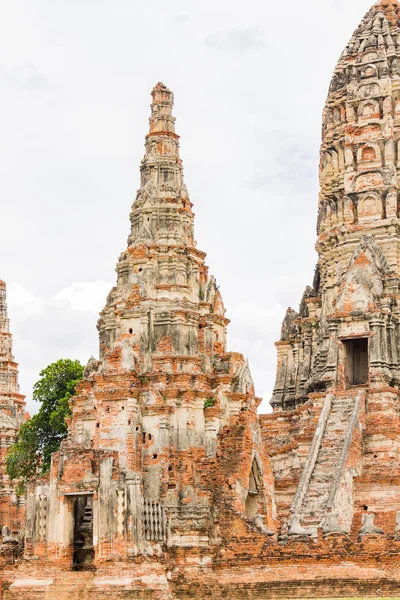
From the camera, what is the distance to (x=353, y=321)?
119 feet

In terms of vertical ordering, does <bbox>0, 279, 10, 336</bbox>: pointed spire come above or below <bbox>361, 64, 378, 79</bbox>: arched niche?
below

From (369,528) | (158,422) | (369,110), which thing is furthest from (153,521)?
(369,110)

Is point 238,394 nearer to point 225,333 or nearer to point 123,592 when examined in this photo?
point 225,333

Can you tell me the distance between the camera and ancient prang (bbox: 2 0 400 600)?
28094 millimetres

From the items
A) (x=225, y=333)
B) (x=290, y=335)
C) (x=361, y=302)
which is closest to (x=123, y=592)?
(x=225, y=333)

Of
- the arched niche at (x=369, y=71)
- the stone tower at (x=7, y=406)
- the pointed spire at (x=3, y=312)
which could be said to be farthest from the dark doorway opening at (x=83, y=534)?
the pointed spire at (x=3, y=312)

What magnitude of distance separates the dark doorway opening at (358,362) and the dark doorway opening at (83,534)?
415 inches

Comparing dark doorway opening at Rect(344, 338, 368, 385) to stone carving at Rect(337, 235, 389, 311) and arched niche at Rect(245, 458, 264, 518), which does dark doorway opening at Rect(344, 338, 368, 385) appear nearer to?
stone carving at Rect(337, 235, 389, 311)

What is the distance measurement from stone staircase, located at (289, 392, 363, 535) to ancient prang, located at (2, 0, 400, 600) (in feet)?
0.17

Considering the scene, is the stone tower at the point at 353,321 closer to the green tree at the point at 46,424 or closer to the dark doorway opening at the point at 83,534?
the dark doorway opening at the point at 83,534

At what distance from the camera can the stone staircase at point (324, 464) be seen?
30.0m

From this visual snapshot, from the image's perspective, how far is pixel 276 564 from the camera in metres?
28.2

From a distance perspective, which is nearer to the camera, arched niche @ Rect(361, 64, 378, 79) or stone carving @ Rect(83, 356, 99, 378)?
stone carving @ Rect(83, 356, 99, 378)

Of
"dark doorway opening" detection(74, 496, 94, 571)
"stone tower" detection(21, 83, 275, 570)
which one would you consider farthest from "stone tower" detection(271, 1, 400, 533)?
"dark doorway opening" detection(74, 496, 94, 571)
